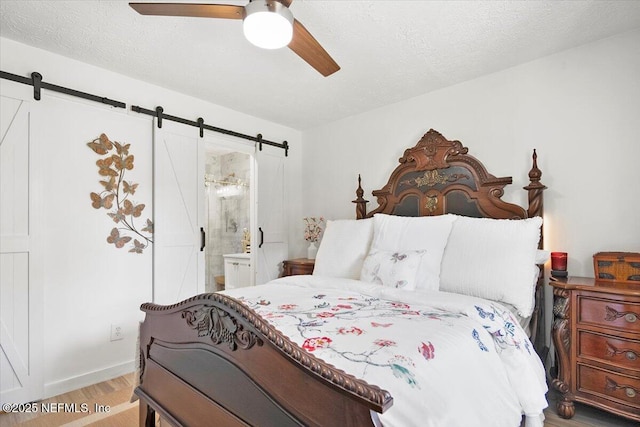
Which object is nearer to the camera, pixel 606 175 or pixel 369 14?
pixel 369 14

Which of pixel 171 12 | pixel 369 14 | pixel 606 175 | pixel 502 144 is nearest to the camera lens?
pixel 171 12

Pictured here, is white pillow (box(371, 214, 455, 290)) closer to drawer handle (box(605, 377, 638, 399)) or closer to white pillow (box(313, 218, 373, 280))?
white pillow (box(313, 218, 373, 280))

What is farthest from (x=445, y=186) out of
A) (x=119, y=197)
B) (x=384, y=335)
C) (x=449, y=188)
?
(x=119, y=197)

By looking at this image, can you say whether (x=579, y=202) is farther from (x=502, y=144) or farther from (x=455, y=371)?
(x=455, y=371)

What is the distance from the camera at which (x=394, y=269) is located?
224 cm

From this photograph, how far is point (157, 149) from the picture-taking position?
9.74 feet

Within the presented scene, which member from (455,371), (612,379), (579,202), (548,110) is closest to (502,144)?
(548,110)

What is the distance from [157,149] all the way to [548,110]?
10.7 feet

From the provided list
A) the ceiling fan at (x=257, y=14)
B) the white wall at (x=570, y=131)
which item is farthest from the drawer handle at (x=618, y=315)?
the ceiling fan at (x=257, y=14)

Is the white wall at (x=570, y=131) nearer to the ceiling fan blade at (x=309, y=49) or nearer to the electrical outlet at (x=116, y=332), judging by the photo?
the ceiling fan blade at (x=309, y=49)

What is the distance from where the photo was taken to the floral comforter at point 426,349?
1027mm

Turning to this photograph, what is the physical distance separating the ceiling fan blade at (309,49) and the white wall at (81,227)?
1791 millimetres

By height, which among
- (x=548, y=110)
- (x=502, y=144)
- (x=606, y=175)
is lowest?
(x=606, y=175)

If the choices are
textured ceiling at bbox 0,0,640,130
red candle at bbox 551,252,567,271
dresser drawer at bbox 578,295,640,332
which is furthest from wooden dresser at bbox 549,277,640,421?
textured ceiling at bbox 0,0,640,130
